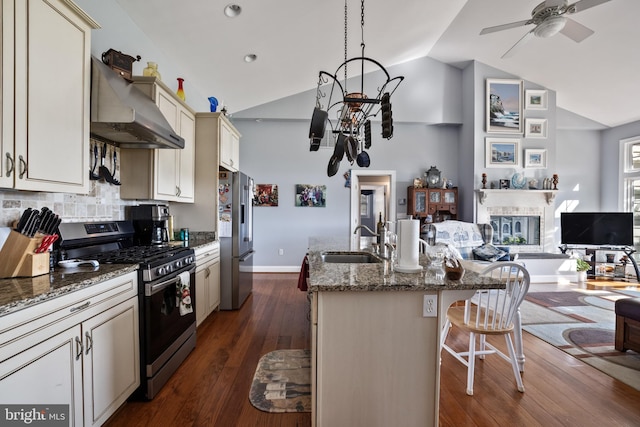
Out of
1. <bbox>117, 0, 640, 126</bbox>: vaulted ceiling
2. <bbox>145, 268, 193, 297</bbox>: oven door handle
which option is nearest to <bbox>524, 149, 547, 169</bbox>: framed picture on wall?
<bbox>117, 0, 640, 126</bbox>: vaulted ceiling

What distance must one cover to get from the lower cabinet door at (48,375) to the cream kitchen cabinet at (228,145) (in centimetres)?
250

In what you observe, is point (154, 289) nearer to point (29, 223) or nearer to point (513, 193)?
point (29, 223)

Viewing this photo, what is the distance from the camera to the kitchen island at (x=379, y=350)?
57.2 inches

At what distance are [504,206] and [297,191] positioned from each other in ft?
13.2

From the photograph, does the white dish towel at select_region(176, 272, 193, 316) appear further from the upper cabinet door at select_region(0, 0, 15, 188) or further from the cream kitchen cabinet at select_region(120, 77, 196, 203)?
the upper cabinet door at select_region(0, 0, 15, 188)

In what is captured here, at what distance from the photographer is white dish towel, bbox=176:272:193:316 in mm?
2203

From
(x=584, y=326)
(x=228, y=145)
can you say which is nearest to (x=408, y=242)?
(x=228, y=145)

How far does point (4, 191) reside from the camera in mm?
1638

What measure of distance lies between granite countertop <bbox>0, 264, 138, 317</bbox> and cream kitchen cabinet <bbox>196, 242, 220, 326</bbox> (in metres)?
1.17

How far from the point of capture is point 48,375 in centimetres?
123

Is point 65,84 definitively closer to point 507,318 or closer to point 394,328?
point 394,328

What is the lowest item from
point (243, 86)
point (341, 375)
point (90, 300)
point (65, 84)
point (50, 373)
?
point (341, 375)

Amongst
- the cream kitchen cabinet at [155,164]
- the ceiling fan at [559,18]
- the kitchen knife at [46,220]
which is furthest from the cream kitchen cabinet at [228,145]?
the ceiling fan at [559,18]

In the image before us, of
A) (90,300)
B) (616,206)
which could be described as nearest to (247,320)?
(90,300)
